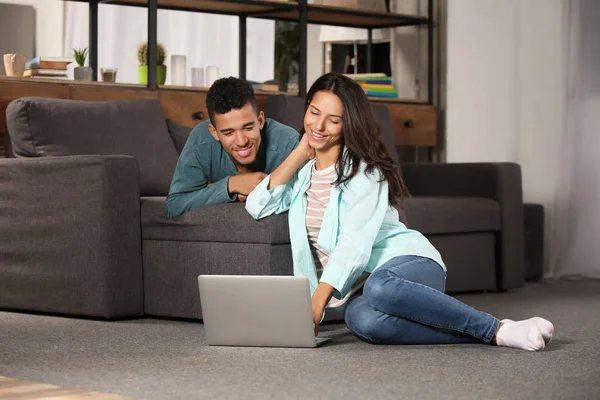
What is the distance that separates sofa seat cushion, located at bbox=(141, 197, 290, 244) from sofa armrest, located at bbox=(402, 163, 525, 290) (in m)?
1.69

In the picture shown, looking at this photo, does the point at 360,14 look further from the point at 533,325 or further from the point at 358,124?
the point at 533,325

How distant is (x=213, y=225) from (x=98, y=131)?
904 millimetres

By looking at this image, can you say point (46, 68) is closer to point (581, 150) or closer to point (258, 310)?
point (258, 310)

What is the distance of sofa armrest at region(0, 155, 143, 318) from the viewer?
3461 millimetres

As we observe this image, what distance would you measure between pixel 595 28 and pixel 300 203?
2750 millimetres

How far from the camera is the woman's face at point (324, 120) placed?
2893 millimetres

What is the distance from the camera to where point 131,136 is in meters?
4.14

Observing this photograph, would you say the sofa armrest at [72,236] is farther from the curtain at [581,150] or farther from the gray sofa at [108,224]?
the curtain at [581,150]

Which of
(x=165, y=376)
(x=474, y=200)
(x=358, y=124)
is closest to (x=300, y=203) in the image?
(x=358, y=124)

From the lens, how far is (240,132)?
10.6ft

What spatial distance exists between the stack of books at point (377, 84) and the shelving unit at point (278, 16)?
261 millimetres

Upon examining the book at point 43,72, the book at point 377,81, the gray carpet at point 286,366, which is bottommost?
the gray carpet at point 286,366

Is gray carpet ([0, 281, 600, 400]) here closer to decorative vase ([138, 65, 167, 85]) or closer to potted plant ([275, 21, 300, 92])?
decorative vase ([138, 65, 167, 85])

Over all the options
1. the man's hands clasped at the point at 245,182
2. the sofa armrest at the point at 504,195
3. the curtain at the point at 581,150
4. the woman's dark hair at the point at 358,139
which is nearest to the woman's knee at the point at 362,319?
the woman's dark hair at the point at 358,139
